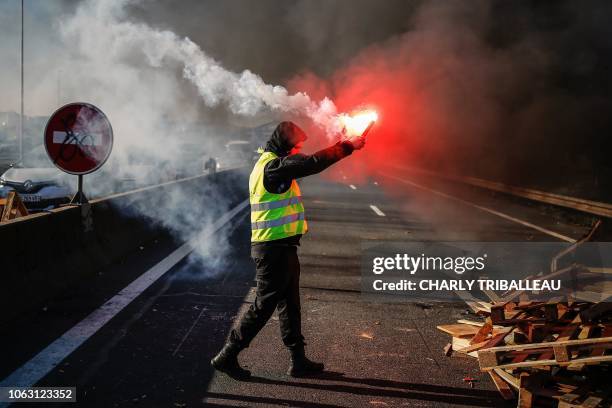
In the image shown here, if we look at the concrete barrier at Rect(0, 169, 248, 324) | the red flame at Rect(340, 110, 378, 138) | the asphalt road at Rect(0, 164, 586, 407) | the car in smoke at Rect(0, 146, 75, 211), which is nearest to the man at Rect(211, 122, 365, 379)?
the asphalt road at Rect(0, 164, 586, 407)

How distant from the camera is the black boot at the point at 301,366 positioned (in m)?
5.04

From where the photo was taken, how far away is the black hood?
5168 millimetres

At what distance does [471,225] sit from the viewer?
15555 millimetres

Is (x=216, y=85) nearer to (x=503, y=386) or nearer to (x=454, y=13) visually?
(x=503, y=386)

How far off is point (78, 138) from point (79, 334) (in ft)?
10.9

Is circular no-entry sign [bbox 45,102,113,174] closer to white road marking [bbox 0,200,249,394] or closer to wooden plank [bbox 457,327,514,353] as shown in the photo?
white road marking [bbox 0,200,249,394]

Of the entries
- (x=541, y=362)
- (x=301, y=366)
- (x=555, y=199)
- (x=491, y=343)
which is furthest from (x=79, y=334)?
(x=555, y=199)

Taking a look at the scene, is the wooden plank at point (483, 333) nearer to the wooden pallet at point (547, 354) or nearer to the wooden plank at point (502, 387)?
the wooden plank at point (502, 387)

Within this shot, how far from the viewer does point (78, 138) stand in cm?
830

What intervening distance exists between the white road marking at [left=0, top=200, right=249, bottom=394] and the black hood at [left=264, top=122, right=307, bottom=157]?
2393 mm

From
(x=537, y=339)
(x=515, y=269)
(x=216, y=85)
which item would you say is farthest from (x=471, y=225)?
(x=537, y=339)

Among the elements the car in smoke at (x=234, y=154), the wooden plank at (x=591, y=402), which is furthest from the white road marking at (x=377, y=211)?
the car in smoke at (x=234, y=154)

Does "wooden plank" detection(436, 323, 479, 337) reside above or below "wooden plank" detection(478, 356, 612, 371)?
below

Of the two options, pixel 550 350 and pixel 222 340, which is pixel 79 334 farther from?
pixel 550 350
